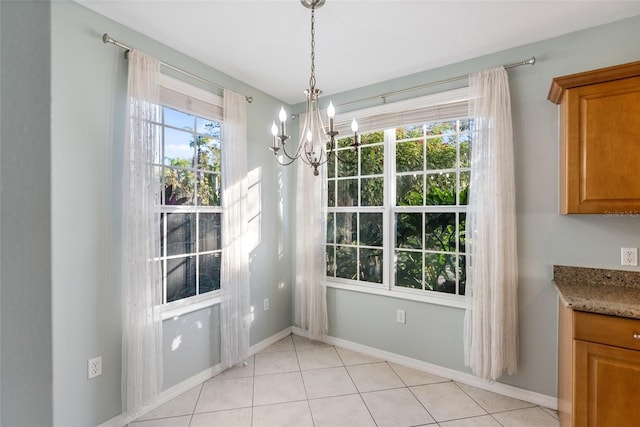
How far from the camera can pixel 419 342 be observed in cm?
264

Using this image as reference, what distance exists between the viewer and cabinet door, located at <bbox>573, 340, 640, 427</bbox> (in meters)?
1.42

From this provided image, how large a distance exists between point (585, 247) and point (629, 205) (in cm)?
41

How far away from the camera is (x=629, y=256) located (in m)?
1.89

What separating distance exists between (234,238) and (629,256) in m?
2.88

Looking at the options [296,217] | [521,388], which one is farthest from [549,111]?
[296,217]

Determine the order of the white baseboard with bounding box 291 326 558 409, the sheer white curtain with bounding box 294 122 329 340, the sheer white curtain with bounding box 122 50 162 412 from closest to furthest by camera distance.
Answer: the sheer white curtain with bounding box 122 50 162 412 → the white baseboard with bounding box 291 326 558 409 → the sheer white curtain with bounding box 294 122 329 340

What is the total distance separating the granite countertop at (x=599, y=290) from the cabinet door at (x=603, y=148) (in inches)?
18.0

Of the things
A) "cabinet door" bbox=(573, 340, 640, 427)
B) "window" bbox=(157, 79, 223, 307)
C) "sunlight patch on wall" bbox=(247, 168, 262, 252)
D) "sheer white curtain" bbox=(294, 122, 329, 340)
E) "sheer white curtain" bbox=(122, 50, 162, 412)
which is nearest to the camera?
"cabinet door" bbox=(573, 340, 640, 427)

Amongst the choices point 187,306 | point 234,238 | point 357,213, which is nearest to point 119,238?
point 187,306

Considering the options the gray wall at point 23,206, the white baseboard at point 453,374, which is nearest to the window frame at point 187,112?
the white baseboard at point 453,374

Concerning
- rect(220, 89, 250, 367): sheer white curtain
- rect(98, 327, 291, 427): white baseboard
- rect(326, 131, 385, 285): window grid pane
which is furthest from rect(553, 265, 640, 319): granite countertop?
rect(98, 327, 291, 427): white baseboard

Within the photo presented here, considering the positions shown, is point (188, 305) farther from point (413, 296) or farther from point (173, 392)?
point (413, 296)

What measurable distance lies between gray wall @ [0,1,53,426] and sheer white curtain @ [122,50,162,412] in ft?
6.12

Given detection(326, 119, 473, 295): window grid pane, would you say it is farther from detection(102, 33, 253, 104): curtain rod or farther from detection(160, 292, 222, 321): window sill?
detection(160, 292, 222, 321): window sill
